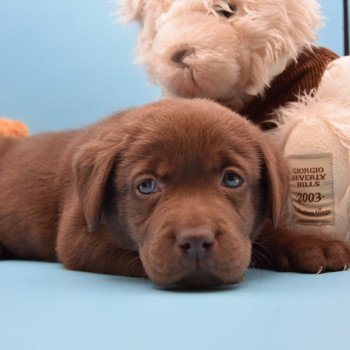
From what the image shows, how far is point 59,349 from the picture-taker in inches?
44.9

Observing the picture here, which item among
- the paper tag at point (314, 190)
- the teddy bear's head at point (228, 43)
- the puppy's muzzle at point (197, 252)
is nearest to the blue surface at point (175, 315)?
the puppy's muzzle at point (197, 252)

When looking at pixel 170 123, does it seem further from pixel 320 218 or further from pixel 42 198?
pixel 42 198

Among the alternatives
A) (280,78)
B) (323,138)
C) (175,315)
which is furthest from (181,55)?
(175,315)

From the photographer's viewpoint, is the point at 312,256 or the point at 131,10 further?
the point at 131,10

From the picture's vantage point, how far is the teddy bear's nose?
2271mm

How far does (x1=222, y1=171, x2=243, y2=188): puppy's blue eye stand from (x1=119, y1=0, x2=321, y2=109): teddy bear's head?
1.94 ft

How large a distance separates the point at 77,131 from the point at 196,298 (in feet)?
4.46

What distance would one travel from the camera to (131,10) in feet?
8.81

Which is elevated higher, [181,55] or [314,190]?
[181,55]

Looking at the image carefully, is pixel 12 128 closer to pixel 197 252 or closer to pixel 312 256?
pixel 312 256

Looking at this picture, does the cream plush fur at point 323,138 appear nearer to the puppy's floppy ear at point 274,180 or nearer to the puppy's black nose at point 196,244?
the puppy's floppy ear at point 274,180

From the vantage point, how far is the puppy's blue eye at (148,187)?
1.77 m

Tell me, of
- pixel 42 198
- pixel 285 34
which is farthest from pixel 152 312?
pixel 285 34

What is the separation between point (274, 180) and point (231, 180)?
16 cm
